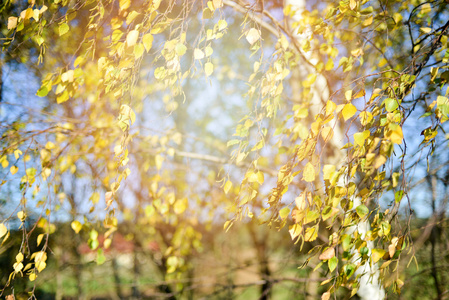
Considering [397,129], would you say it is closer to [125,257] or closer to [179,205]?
[179,205]

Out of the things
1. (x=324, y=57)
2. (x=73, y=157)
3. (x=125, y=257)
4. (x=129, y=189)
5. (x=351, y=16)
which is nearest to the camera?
(x=351, y=16)

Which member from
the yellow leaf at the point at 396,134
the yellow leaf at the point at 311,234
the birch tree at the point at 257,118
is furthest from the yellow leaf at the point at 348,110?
the yellow leaf at the point at 311,234

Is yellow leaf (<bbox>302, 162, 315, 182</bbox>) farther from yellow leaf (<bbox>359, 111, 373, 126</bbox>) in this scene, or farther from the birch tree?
yellow leaf (<bbox>359, 111, 373, 126</bbox>)

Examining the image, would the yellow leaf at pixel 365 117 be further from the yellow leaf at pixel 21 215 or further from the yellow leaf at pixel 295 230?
the yellow leaf at pixel 21 215

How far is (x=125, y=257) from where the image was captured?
16.4 ft

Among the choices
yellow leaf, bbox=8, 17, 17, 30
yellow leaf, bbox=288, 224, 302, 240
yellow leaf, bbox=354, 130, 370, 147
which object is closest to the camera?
yellow leaf, bbox=354, 130, 370, 147

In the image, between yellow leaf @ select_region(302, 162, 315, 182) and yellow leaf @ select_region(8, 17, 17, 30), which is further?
yellow leaf @ select_region(8, 17, 17, 30)

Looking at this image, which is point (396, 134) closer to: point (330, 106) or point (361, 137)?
point (361, 137)

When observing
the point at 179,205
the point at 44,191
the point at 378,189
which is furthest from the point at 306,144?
the point at 44,191

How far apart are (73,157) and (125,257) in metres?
3.22

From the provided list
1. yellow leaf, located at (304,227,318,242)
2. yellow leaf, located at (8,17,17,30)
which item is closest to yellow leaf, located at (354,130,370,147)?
yellow leaf, located at (304,227,318,242)

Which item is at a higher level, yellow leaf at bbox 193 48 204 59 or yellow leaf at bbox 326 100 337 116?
yellow leaf at bbox 193 48 204 59

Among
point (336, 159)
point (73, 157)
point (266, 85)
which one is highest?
point (73, 157)

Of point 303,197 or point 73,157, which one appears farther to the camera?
point 73,157
